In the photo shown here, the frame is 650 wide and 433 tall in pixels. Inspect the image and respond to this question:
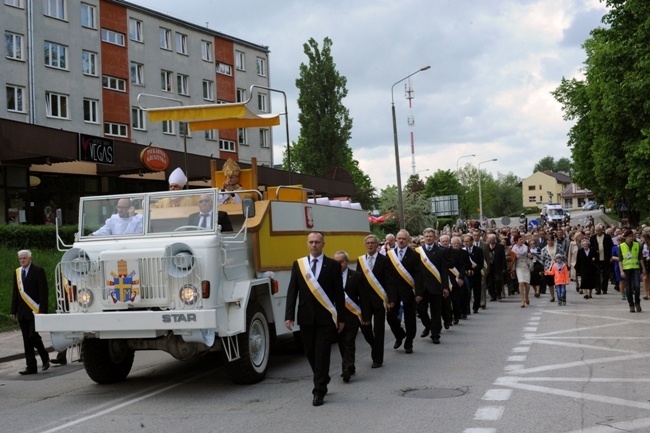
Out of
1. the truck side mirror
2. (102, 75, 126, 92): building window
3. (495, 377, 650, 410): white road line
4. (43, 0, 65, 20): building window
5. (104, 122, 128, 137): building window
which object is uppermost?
(43, 0, 65, 20): building window

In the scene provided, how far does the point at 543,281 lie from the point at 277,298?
1640 cm

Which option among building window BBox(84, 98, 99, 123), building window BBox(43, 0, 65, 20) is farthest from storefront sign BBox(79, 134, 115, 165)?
building window BBox(43, 0, 65, 20)

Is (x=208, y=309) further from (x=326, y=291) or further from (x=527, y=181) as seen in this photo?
(x=527, y=181)

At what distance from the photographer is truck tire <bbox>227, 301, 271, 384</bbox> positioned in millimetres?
10492

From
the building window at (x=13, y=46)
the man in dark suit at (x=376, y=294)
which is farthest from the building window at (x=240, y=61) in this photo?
the man in dark suit at (x=376, y=294)

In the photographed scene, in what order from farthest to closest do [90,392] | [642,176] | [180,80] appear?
[180,80]
[642,176]
[90,392]

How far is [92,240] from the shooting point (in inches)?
439

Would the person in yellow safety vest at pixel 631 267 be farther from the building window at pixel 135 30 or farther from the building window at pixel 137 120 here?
the building window at pixel 135 30

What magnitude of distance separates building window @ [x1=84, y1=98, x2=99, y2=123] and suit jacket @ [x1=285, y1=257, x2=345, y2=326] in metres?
35.1

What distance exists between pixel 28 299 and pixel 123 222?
9.51 ft

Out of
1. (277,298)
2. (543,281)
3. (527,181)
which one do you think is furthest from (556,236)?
(527,181)

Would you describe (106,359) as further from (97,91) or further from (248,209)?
(97,91)

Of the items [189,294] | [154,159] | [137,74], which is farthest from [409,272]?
[137,74]

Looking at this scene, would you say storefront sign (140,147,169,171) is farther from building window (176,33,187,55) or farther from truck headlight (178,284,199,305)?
building window (176,33,187,55)
